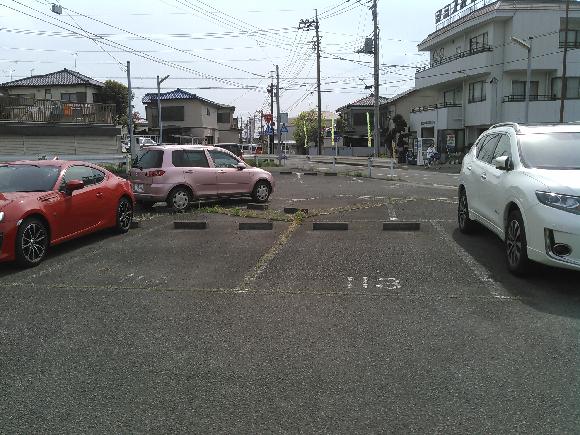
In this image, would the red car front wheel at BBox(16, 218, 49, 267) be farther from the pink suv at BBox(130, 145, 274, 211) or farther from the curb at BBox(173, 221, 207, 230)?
the pink suv at BBox(130, 145, 274, 211)

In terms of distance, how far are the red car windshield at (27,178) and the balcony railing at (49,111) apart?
81.1 ft

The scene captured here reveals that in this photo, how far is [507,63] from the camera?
37219mm

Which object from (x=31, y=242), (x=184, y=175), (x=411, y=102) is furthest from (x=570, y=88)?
(x=31, y=242)

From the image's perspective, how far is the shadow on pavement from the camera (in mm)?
5184

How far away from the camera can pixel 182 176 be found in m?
11.9

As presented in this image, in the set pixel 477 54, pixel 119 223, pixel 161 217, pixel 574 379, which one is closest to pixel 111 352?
pixel 574 379

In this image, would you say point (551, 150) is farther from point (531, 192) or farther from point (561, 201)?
A: point (561, 201)

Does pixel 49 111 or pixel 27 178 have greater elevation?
pixel 49 111

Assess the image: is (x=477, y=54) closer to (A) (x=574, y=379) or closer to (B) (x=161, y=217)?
(B) (x=161, y=217)

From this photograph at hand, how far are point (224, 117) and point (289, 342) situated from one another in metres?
69.0

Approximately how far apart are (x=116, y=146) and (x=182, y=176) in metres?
22.5

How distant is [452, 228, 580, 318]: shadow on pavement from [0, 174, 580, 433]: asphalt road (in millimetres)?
32

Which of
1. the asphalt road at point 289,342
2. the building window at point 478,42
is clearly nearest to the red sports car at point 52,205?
the asphalt road at point 289,342

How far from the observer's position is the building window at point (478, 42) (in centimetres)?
3844
